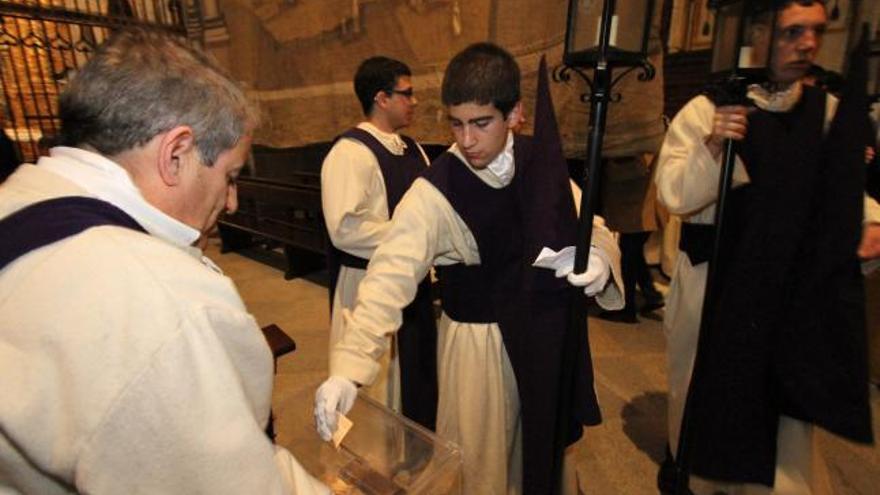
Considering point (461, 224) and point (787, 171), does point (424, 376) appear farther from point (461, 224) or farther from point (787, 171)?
point (787, 171)

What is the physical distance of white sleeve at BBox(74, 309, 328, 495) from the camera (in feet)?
1.92

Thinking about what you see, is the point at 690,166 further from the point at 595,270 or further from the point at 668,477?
the point at 668,477

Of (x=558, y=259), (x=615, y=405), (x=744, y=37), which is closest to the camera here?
(x=744, y=37)

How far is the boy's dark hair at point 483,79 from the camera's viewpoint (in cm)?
140

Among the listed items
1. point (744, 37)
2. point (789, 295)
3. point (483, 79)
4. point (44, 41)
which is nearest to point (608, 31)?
point (744, 37)

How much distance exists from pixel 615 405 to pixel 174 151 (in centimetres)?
280

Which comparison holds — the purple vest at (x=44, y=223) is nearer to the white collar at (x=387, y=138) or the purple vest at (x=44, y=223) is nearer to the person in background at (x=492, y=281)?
the person in background at (x=492, y=281)

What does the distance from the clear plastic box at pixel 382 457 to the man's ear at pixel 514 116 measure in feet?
3.16

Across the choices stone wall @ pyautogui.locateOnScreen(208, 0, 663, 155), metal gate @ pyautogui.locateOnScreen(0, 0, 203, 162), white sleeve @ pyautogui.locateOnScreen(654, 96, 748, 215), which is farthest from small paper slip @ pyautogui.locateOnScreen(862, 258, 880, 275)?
metal gate @ pyautogui.locateOnScreen(0, 0, 203, 162)

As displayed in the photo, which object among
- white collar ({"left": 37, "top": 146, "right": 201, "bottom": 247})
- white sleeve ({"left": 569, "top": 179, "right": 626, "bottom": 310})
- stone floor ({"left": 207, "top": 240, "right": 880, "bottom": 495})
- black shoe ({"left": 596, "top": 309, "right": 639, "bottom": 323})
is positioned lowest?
stone floor ({"left": 207, "top": 240, "right": 880, "bottom": 495})

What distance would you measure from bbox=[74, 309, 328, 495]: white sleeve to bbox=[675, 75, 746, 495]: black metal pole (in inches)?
38.9

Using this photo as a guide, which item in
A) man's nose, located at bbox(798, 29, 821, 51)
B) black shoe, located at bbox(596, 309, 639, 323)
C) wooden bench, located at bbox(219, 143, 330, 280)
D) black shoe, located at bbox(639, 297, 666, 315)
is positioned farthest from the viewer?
wooden bench, located at bbox(219, 143, 330, 280)

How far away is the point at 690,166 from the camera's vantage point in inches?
61.3

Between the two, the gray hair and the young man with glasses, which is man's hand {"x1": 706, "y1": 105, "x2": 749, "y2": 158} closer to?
the gray hair
